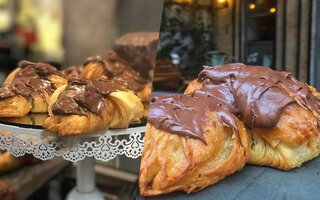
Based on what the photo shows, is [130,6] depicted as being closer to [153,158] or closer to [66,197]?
[153,158]

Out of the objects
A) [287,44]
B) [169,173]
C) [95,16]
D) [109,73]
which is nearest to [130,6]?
[95,16]

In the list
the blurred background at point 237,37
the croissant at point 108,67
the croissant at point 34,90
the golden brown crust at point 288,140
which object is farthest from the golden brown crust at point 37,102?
the golden brown crust at point 288,140

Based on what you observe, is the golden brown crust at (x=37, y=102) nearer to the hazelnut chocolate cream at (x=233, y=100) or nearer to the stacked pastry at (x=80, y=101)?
the stacked pastry at (x=80, y=101)

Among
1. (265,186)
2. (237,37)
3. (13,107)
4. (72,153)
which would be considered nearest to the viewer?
(72,153)

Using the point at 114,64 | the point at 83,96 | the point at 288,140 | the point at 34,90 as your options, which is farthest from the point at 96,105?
the point at 288,140

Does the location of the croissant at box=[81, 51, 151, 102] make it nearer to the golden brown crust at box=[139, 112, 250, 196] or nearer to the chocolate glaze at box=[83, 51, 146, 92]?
the chocolate glaze at box=[83, 51, 146, 92]

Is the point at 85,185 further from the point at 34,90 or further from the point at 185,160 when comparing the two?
the point at 34,90
